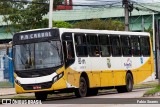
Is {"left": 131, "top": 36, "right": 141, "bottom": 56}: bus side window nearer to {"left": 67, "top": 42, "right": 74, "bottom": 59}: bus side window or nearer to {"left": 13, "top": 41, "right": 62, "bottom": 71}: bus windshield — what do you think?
{"left": 67, "top": 42, "right": 74, "bottom": 59}: bus side window

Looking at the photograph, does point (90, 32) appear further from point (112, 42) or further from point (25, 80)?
point (25, 80)

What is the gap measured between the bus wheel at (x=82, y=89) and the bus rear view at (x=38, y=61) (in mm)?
1533

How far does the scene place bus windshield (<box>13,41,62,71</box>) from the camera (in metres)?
22.7

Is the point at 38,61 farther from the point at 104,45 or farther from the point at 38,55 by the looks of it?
the point at 104,45

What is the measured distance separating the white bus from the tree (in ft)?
31.5

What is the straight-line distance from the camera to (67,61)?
2302 centimetres

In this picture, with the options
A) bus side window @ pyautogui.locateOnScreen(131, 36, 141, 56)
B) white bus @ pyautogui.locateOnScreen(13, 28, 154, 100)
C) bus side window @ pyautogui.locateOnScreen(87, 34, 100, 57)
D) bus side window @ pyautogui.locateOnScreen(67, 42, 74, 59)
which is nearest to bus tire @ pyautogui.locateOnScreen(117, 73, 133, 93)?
white bus @ pyautogui.locateOnScreen(13, 28, 154, 100)

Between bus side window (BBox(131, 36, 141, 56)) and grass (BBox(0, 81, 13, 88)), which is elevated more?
bus side window (BBox(131, 36, 141, 56))

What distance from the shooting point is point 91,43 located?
25.4 metres

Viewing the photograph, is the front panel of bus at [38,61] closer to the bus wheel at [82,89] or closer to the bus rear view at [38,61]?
the bus rear view at [38,61]

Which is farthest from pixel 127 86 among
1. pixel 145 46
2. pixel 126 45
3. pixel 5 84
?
pixel 5 84

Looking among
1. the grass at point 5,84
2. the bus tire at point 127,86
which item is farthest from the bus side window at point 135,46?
the grass at point 5,84

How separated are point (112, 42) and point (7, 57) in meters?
9.75

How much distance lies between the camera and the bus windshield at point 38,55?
74.5 ft
